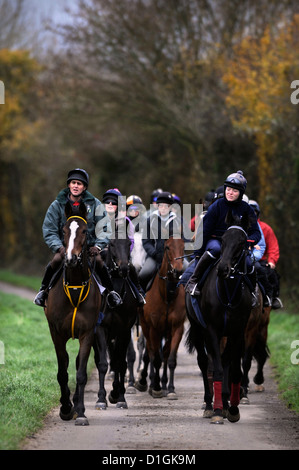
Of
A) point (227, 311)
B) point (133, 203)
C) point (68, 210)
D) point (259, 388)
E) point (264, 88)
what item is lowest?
point (259, 388)

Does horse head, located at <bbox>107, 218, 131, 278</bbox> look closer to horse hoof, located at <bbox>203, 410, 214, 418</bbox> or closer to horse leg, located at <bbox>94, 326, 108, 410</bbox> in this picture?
horse leg, located at <bbox>94, 326, 108, 410</bbox>

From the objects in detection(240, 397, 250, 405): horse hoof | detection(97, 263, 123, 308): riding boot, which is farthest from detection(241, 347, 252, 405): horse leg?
detection(97, 263, 123, 308): riding boot

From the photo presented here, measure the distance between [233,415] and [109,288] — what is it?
2.38 m

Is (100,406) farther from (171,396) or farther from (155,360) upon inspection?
(155,360)

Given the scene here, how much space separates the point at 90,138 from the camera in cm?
3672

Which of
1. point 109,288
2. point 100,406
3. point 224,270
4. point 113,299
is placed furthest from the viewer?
point 113,299

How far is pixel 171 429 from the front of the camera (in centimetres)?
932

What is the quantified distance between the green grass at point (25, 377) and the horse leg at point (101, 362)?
0.58m

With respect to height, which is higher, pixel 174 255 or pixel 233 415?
pixel 174 255

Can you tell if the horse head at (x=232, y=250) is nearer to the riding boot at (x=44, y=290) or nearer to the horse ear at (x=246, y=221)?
the horse ear at (x=246, y=221)

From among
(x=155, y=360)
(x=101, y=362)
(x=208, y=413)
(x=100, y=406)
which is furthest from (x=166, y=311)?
(x=208, y=413)

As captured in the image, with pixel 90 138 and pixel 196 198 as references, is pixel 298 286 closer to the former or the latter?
pixel 196 198

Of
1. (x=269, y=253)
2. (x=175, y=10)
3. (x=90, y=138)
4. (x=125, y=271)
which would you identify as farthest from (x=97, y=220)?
(x=90, y=138)

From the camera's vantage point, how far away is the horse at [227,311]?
9.90m
